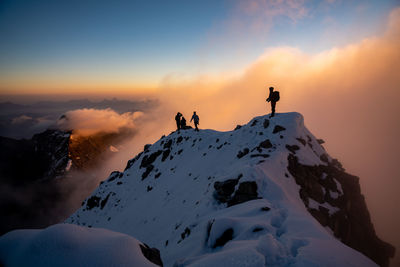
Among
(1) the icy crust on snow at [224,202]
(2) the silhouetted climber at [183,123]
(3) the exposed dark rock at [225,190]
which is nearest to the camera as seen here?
(1) the icy crust on snow at [224,202]

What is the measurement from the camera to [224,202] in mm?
13828

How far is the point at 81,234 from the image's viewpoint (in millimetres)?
5582

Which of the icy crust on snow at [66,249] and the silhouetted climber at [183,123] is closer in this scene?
the icy crust on snow at [66,249]

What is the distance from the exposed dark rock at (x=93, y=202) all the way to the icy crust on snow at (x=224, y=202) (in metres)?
0.27

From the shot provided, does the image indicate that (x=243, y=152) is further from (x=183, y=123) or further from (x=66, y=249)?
(x=183, y=123)

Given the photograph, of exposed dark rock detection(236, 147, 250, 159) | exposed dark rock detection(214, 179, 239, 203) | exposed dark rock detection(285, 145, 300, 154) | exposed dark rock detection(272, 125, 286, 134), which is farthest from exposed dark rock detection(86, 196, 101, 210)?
exposed dark rock detection(285, 145, 300, 154)

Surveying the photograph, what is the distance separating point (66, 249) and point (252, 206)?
28.6 feet

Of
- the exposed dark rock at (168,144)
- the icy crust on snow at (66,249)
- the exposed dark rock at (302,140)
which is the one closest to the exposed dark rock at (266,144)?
the exposed dark rock at (302,140)

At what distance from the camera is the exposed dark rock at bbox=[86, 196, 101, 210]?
39281 mm

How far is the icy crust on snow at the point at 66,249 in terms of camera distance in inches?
185

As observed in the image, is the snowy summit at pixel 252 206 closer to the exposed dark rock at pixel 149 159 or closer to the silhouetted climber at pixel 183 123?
the exposed dark rock at pixel 149 159

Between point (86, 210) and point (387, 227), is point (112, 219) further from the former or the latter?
point (387, 227)

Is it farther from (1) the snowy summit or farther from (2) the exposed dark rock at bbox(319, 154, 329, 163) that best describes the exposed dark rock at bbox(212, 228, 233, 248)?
(2) the exposed dark rock at bbox(319, 154, 329, 163)

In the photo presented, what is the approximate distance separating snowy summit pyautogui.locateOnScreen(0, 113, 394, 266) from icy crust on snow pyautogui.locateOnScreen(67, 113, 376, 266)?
5 centimetres
